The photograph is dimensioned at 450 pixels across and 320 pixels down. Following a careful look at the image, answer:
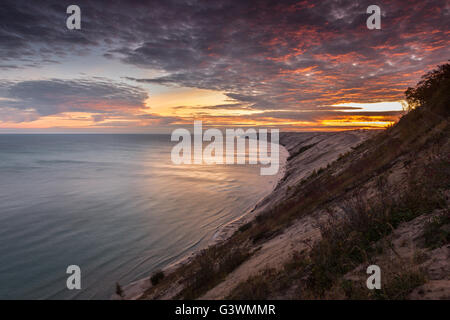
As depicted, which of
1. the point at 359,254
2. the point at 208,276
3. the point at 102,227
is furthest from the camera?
the point at 102,227

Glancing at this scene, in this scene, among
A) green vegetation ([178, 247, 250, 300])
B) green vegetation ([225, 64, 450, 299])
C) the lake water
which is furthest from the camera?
the lake water

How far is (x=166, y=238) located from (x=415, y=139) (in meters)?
18.4

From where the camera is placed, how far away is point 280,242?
9.25 m

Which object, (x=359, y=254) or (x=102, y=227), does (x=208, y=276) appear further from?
(x=102, y=227)

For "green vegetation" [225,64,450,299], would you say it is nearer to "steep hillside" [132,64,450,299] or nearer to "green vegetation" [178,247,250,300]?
"steep hillside" [132,64,450,299]

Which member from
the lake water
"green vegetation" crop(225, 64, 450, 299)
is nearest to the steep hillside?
"green vegetation" crop(225, 64, 450, 299)

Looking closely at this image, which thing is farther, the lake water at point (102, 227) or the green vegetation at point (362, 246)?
the lake water at point (102, 227)

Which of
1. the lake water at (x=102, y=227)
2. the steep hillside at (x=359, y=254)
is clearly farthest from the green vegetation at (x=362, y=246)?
the lake water at (x=102, y=227)

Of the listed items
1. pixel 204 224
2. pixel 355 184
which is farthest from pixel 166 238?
pixel 355 184

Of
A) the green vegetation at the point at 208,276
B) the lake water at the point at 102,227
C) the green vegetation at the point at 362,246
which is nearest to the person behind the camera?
the green vegetation at the point at 362,246

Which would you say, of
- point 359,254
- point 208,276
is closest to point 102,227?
point 208,276

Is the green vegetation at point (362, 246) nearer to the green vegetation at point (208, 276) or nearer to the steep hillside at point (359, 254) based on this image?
the steep hillside at point (359, 254)

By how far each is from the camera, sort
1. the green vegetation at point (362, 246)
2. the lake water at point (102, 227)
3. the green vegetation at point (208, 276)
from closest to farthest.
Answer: the green vegetation at point (362, 246), the green vegetation at point (208, 276), the lake water at point (102, 227)

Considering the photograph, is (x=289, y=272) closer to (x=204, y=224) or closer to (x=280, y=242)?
(x=280, y=242)
